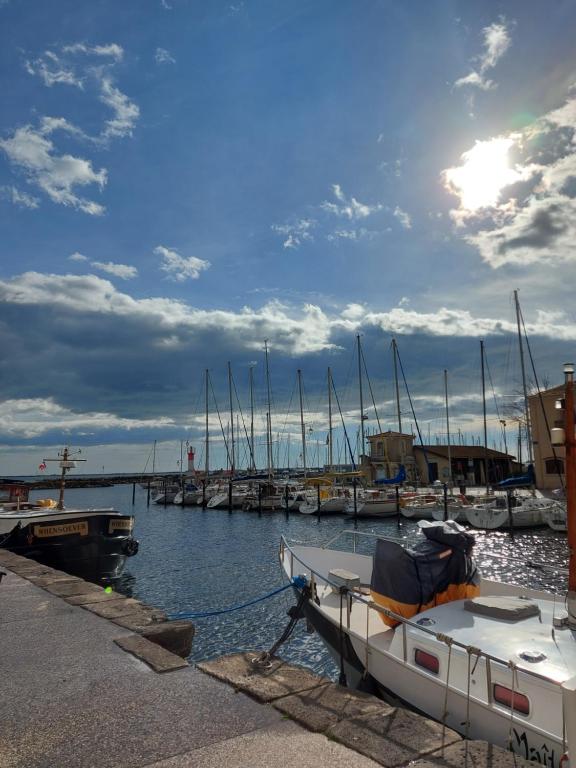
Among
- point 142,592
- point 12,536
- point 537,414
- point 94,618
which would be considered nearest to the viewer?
point 94,618

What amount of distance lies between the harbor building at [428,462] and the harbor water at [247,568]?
72.8ft

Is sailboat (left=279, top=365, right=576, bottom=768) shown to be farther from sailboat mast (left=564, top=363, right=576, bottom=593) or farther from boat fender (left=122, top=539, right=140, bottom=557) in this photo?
boat fender (left=122, top=539, right=140, bottom=557)

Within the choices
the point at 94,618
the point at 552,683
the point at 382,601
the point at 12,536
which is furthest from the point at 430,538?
the point at 12,536

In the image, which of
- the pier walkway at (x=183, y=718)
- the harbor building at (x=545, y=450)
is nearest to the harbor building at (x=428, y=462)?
the harbor building at (x=545, y=450)

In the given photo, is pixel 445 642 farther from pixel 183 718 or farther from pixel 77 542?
pixel 77 542

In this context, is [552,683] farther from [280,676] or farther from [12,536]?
[12,536]

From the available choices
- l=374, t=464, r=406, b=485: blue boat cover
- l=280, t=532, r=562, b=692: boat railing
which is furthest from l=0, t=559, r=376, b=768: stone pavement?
l=374, t=464, r=406, b=485: blue boat cover

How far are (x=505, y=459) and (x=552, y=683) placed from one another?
262ft

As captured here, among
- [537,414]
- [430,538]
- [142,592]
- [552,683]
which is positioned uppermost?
[537,414]

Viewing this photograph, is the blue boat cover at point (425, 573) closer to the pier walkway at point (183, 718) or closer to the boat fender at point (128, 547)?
the pier walkway at point (183, 718)

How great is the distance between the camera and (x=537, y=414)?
50844 millimetres

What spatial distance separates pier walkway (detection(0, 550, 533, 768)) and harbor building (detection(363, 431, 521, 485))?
63.3 m

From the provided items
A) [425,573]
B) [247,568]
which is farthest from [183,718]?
[247,568]

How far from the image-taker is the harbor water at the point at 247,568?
13.9 metres
